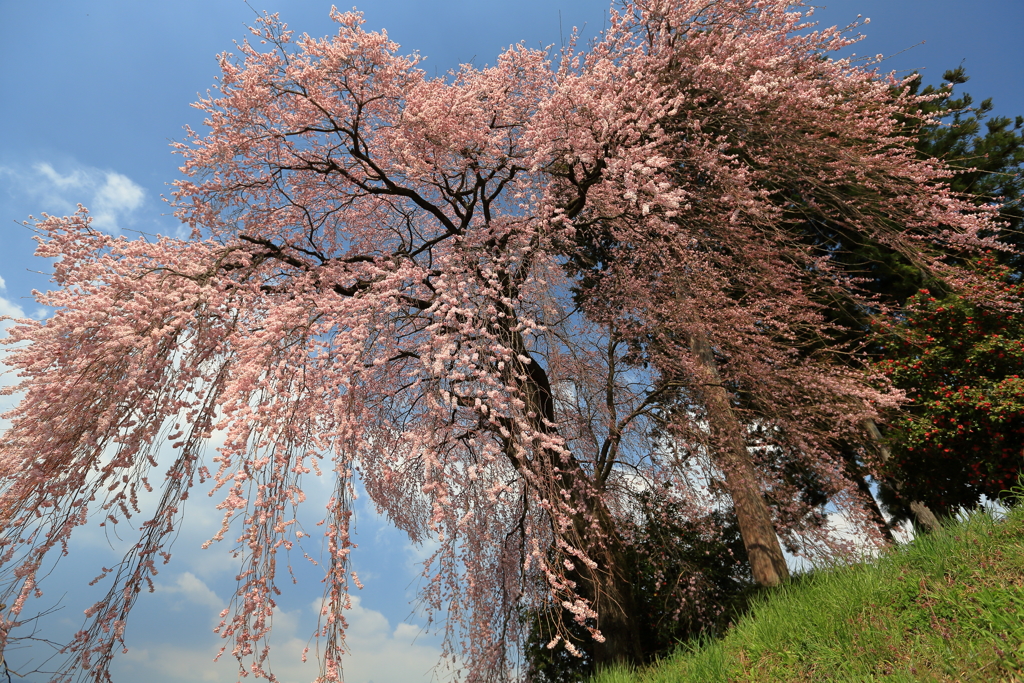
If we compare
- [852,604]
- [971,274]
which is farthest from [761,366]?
[852,604]

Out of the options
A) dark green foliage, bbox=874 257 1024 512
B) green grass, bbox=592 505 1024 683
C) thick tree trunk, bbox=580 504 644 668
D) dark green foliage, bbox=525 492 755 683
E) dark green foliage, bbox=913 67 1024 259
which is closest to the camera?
green grass, bbox=592 505 1024 683

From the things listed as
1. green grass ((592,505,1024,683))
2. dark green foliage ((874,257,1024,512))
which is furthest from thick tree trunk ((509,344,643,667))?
dark green foliage ((874,257,1024,512))

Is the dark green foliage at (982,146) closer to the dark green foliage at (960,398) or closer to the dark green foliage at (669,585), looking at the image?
the dark green foliage at (960,398)

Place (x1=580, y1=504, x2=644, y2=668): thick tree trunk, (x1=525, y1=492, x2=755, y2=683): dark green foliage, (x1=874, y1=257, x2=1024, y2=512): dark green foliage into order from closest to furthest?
(x1=580, y1=504, x2=644, y2=668): thick tree trunk < (x1=874, y1=257, x2=1024, y2=512): dark green foliage < (x1=525, y1=492, x2=755, y2=683): dark green foliage

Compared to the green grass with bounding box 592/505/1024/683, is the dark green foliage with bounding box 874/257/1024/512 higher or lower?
higher

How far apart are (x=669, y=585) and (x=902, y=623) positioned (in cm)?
362

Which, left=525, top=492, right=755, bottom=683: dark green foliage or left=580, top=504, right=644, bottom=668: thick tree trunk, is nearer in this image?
left=580, top=504, right=644, bottom=668: thick tree trunk

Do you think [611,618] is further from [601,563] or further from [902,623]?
[902,623]

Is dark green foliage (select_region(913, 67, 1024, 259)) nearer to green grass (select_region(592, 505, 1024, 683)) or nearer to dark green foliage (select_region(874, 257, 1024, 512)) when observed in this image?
dark green foliage (select_region(874, 257, 1024, 512))

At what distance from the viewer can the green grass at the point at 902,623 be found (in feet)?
8.96

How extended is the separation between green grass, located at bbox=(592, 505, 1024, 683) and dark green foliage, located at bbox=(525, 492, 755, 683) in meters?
2.16

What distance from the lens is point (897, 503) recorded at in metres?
9.27

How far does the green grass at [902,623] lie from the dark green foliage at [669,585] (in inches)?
84.9

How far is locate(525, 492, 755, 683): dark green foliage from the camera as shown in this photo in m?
6.27
